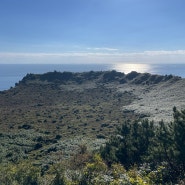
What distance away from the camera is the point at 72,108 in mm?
122000

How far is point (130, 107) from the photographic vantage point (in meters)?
116

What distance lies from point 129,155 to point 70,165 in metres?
8.16

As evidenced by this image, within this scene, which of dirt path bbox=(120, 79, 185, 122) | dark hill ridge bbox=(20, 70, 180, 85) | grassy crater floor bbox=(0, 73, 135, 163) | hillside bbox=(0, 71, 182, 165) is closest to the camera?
grassy crater floor bbox=(0, 73, 135, 163)

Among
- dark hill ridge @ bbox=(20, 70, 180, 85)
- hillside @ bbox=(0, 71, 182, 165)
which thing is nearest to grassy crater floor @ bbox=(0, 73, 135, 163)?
hillside @ bbox=(0, 71, 182, 165)

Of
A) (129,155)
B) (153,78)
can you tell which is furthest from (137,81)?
(129,155)

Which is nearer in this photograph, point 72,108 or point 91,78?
point 72,108

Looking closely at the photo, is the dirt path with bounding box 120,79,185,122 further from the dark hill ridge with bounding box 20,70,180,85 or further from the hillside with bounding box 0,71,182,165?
the dark hill ridge with bounding box 20,70,180,85

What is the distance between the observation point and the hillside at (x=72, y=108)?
7112 cm

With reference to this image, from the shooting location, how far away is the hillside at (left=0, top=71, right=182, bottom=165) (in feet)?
233

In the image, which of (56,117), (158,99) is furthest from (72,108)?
(158,99)

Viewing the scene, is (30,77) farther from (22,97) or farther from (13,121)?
(13,121)

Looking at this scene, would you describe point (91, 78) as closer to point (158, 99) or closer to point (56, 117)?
point (158, 99)

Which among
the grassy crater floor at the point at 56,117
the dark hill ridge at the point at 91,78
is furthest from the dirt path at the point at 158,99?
the dark hill ridge at the point at 91,78

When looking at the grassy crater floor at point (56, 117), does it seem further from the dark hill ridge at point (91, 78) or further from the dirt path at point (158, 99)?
the dirt path at point (158, 99)
